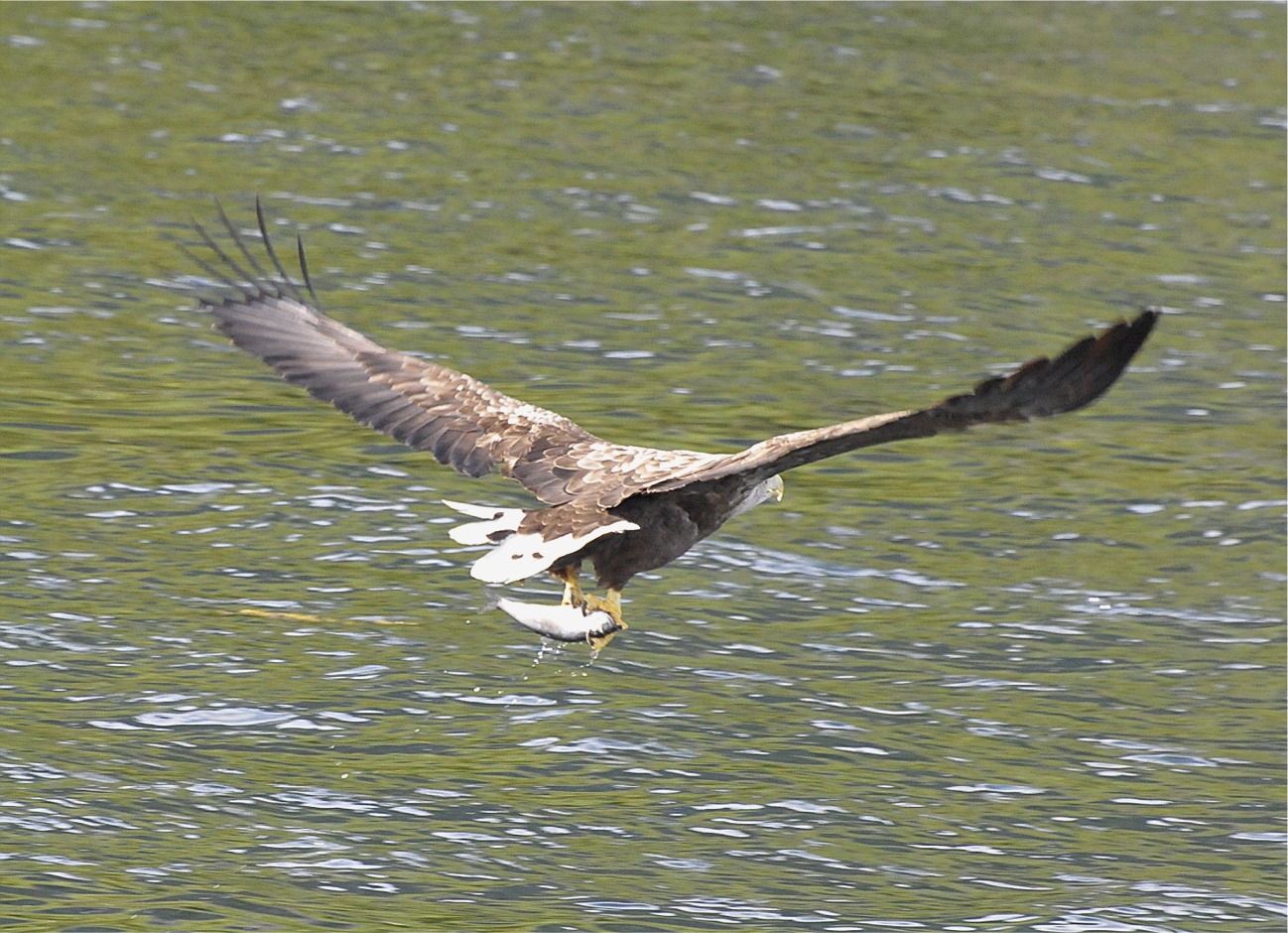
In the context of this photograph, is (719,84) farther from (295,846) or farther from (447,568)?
(295,846)

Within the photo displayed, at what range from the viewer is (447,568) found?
38.7 feet

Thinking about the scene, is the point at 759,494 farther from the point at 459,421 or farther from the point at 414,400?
the point at 414,400

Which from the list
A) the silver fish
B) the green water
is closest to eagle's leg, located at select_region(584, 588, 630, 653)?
the silver fish

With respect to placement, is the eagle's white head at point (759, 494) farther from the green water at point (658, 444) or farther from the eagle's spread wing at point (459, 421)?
the green water at point (658, 444)

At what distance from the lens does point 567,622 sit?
26.1 ft

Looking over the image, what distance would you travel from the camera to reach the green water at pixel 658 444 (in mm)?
9039

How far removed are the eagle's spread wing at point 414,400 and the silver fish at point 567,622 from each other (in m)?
0.82

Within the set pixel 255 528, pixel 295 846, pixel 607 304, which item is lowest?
pixel 295 846

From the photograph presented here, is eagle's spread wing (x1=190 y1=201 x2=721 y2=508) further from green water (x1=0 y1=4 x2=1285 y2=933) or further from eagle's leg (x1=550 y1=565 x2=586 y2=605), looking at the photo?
green water (x1=0 y1=4 x2=1285 y2=933)

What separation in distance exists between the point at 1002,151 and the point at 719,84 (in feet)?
8.74

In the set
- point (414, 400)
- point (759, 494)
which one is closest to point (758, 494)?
point (759, 494)

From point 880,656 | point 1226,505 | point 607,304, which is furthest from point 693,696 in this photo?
point 607,304

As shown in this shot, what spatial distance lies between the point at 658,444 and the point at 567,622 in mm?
5208

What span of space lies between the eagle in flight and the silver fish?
23 millimetres
